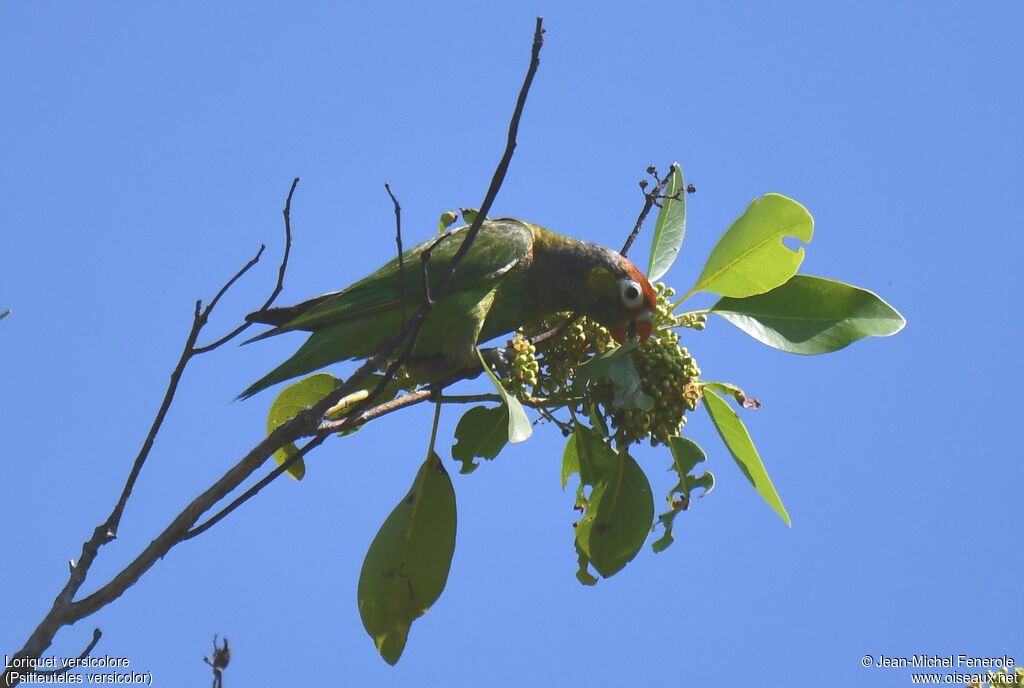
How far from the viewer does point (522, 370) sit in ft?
12.0

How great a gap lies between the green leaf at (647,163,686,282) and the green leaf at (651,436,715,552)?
94 cm

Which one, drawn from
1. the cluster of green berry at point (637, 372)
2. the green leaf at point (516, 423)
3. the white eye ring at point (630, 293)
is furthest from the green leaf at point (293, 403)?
the white eye ring at point (630, 293)

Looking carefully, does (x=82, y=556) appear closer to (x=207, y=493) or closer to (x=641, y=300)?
(x=207, y=493)

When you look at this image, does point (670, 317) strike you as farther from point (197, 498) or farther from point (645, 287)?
point (197, 498)

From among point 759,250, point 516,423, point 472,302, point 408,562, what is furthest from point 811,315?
point 408,562

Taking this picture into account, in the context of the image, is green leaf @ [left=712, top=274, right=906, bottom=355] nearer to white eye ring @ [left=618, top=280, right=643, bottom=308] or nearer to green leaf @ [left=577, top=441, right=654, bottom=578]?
white eye ring @ [left=618, top=280, right=643, bottom=308]

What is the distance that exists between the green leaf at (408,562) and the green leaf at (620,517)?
1.88 feet

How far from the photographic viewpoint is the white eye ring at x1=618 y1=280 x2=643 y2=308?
426 cm

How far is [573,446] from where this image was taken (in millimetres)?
3951

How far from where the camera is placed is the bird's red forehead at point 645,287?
4145 mm

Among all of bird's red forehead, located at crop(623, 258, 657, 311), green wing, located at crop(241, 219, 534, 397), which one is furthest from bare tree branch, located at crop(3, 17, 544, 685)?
bird's red forehead, located at crop(623, 258, 657, 311)

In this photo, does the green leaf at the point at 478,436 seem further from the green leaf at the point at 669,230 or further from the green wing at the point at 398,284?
the green leaf at the point at 669,230

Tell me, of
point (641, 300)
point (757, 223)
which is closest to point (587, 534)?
point (641, 300)

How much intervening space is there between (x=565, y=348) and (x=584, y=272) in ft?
2.87
